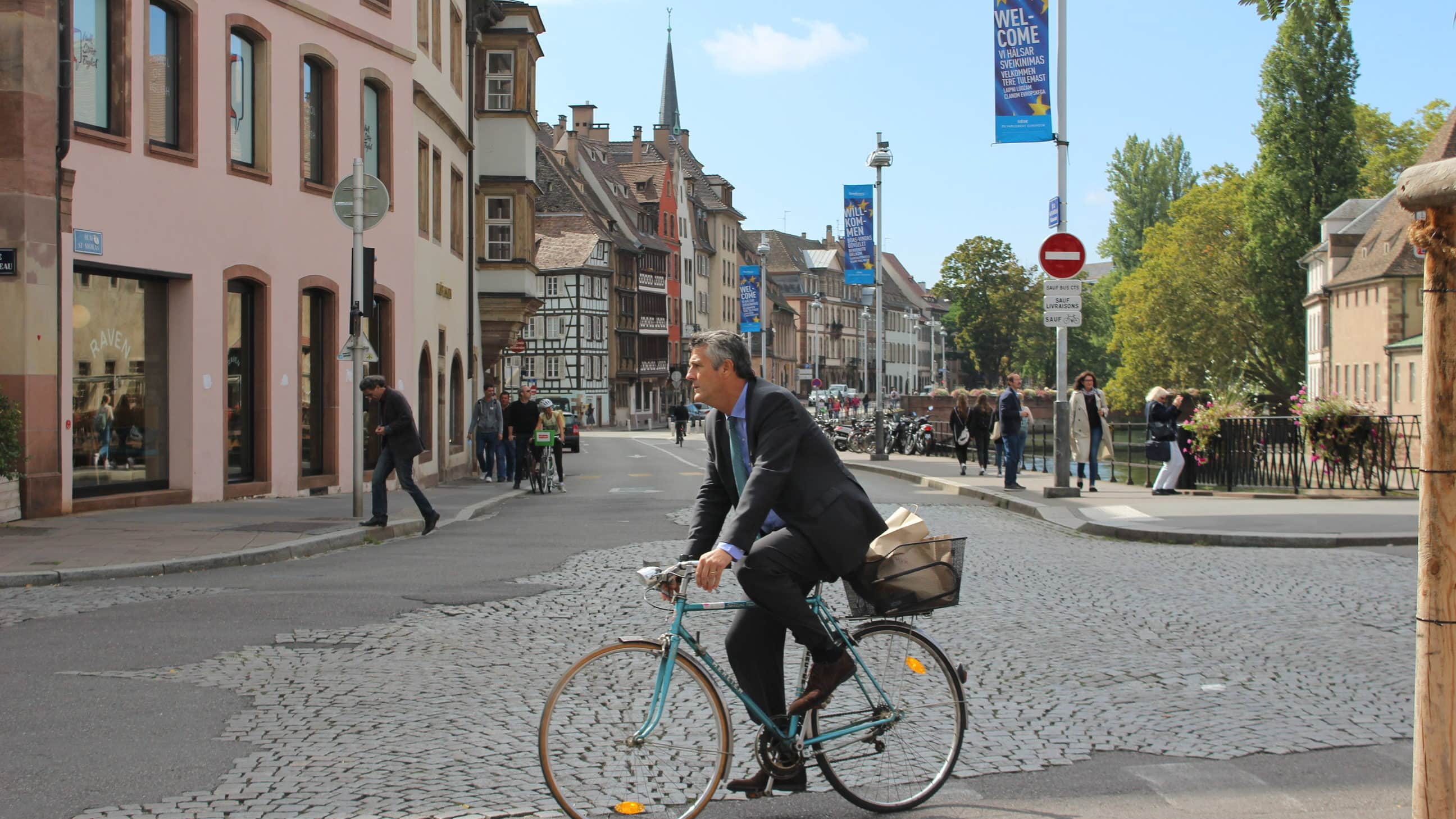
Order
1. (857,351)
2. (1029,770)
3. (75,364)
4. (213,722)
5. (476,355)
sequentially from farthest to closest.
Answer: (857,351) → (476,355) → (75,364) → (213,722) → (1029,770)

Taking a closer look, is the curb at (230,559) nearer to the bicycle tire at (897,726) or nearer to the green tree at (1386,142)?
the bicycle tire at (897,726)

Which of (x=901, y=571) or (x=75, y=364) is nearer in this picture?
(x=901, y=571)

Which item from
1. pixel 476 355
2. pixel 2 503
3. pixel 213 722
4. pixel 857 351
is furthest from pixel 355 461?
pixel 857 351

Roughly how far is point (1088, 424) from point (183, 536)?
13893mm

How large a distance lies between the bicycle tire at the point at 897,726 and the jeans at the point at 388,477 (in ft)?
39.8

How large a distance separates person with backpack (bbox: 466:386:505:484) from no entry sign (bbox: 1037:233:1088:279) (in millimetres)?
12217

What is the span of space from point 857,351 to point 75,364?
544ft

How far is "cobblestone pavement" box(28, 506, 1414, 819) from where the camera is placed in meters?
5.74

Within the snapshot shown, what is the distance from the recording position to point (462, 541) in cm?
1609

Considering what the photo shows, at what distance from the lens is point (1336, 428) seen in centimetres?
2042

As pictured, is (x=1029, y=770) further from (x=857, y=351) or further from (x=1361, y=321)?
(x=857, y=351)

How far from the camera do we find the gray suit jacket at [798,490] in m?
4.91

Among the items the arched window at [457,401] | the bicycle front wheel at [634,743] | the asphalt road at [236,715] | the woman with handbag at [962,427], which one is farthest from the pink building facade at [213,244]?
the bicycle front wheel at [634,743]

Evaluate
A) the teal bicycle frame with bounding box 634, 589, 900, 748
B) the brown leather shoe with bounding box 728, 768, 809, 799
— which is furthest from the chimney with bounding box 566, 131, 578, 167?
the brown leather shoe with bounding box 728, 768, 809, 799
